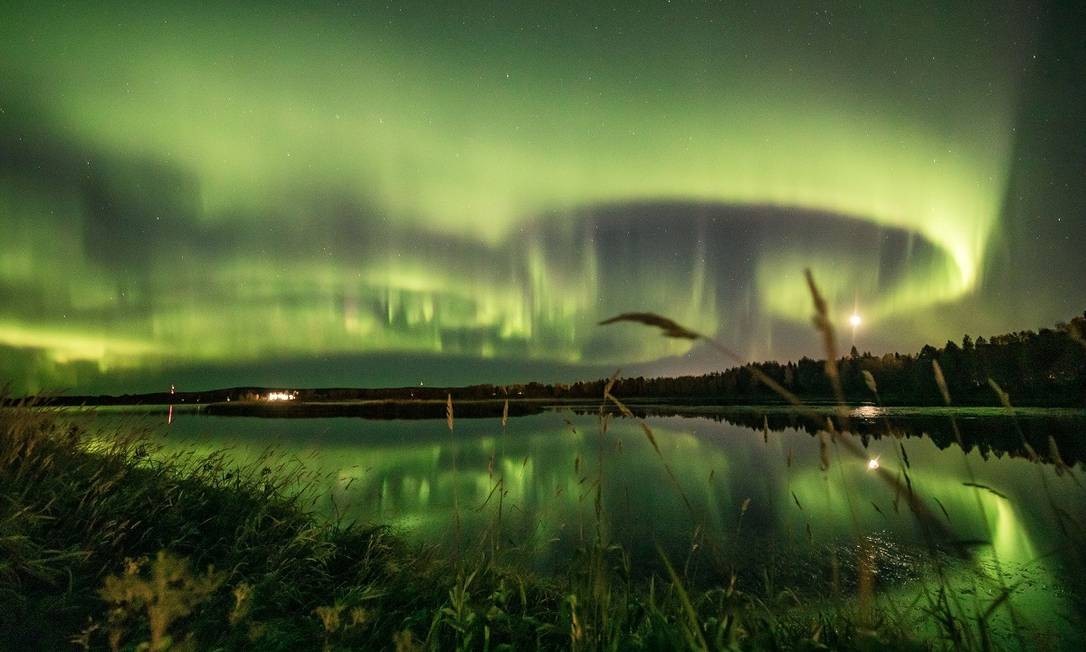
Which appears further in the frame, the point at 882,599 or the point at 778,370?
the point at 778,370

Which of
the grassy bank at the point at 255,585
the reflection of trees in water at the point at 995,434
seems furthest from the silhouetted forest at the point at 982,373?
the grassy bank at the point at 255,585

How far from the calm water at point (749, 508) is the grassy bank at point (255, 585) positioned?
0.54m

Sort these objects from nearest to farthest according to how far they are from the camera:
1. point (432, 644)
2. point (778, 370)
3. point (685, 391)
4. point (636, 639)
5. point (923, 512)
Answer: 1. point (923, 512)
2. point (636, 639)
3. point (432, 644)
4. point (778, 370)
5. point (685, 391)

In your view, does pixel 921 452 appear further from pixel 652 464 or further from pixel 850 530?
pixel 850 530

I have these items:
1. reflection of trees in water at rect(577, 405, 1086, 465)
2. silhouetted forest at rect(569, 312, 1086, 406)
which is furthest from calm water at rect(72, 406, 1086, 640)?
silhouetted forest at rect(569, 312, 1086, 406)

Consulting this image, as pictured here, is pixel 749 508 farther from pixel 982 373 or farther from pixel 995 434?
pixel 982 373

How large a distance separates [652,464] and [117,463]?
72.9ft

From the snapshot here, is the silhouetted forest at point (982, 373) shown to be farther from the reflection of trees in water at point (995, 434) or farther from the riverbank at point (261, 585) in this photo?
the riverbank at point (261, 585)

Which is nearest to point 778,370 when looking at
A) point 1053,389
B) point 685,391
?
point 685,391

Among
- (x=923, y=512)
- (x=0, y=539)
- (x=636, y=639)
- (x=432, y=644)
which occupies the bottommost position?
(x=432, y=644)

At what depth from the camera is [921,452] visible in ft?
98.1

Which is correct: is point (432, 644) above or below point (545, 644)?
above

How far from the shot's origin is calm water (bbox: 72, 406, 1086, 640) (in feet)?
21.6

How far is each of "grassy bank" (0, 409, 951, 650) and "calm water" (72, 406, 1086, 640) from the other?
54 centimetres
